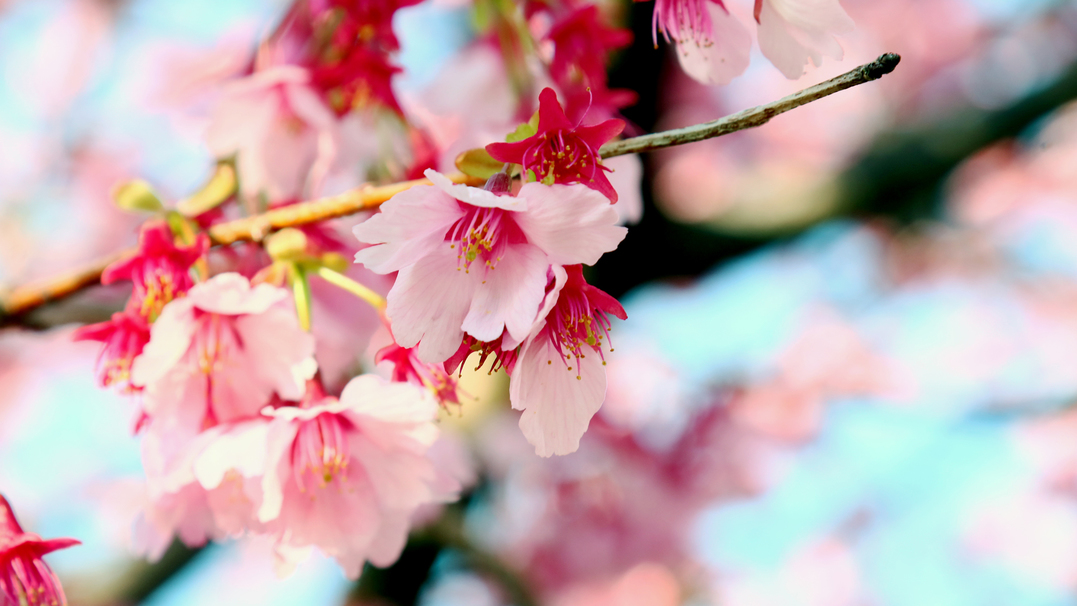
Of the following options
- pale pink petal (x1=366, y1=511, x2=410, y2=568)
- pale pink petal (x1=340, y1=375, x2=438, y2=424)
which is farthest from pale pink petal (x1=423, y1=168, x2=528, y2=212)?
pale pink petal (x1=366, y1=511, x2=410, y2=568)

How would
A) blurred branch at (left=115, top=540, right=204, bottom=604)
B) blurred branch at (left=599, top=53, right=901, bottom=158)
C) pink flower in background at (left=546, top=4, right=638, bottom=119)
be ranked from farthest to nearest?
blurred branch at (left=115, top=540, right=204, bottom=604)
pink flower in background at (left=546, top=4, right=638, bottom=119)
blurred branch at (left=599, top=53, right=901, bottom=158)

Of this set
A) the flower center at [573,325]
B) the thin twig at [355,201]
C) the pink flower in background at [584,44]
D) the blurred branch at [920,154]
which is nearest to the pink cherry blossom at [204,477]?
the thin twig at [355,201]

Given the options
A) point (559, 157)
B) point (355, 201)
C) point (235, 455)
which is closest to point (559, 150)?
point (559, 157)

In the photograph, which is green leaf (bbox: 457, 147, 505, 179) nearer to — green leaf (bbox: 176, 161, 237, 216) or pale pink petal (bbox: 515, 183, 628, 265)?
pale pink petal (bbox: 515, 183, 628, 265)

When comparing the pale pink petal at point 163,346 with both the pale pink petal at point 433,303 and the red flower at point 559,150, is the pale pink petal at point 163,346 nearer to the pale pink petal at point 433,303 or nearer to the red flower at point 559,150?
the pale pink petal at point 433,303

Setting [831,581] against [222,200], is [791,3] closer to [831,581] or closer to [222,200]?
[222,200]
